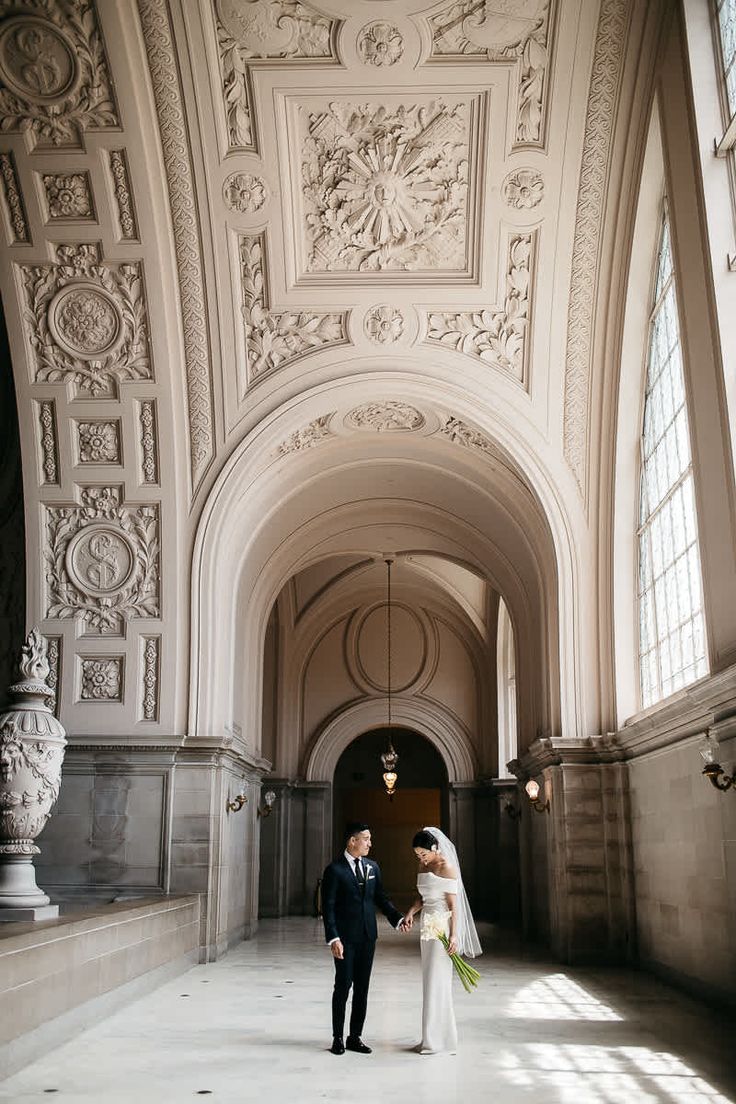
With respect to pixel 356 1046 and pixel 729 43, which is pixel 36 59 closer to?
pixel 729 43

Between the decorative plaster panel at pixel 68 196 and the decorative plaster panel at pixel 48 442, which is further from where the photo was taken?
the decorative plaster panel at pixel 48 442

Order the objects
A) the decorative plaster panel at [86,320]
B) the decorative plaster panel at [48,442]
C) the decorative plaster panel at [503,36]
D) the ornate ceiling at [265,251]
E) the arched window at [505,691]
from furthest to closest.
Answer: the arched window at [505,691]
the decorative plaster panel at [48,442]
the decorative plaster panel at [86,320]
the ornate ceiling at [265,251]
the decorative plaster panel at [503,36]

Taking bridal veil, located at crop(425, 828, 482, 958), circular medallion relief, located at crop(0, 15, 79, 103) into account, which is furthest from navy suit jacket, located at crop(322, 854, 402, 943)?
circular medallion relief, located at crop(0, 15, 79, 103)

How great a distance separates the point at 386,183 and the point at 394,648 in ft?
44.4

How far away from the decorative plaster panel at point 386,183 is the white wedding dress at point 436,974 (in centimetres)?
704

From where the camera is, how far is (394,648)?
74.6 ft

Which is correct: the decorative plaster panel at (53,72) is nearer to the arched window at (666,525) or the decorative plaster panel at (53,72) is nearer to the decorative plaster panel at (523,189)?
the decorative plaster panel at (523,189)

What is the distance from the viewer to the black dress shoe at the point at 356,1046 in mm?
6637

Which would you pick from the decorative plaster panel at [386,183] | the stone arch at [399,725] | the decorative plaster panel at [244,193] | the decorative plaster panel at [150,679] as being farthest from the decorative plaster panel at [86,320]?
the stone arch at [399,725]

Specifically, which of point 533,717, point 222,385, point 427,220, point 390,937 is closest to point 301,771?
point 390,937

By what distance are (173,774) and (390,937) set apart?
6.18m

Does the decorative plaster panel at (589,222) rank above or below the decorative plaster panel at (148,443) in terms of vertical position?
above

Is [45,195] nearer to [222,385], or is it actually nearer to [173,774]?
[222,385]

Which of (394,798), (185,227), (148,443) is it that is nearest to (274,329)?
(185,227)
